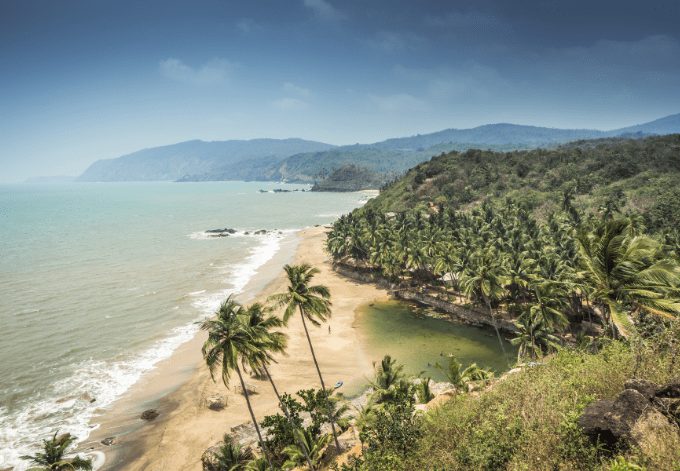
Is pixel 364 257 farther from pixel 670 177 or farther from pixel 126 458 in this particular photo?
pixel 670 177

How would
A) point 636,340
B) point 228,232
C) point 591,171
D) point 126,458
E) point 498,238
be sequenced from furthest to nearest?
point 228,232, point 591,171, point 498,238, point 126,458, point 636,340

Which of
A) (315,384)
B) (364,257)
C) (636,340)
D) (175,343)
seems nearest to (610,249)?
(636,340)

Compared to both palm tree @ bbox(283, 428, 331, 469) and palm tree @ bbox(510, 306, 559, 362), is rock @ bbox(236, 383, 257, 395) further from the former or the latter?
palm tree @ bbox(510, 306, 559, 362)

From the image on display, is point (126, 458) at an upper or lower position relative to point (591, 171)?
lower

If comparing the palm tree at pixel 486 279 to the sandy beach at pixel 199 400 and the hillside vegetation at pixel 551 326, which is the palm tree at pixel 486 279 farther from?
the sandy beach at pixel 199 400

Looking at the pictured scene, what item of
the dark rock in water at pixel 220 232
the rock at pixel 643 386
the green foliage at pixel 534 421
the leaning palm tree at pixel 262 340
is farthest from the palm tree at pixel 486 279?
the dark rock in water at pixel 220 232

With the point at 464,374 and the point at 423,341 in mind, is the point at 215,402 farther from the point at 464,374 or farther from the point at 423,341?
the point at 423,341
